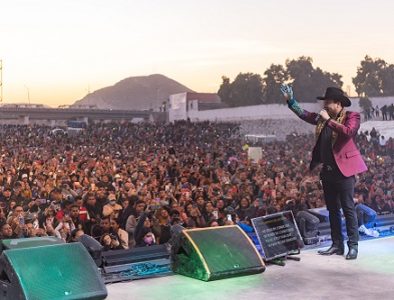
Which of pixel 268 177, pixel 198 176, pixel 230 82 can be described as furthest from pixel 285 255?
pixel 230 82

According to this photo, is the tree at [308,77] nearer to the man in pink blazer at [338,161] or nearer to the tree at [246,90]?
the tree at [246,90]


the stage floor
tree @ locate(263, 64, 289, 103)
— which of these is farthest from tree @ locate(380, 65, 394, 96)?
the stage floor

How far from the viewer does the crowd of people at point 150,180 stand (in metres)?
6.57

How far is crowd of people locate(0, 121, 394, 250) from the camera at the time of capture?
259 inches

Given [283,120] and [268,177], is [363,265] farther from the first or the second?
[283,120]

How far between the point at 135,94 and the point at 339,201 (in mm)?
13243

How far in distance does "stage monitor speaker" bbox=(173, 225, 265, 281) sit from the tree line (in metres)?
10.6

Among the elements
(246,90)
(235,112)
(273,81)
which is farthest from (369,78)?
(235,112)

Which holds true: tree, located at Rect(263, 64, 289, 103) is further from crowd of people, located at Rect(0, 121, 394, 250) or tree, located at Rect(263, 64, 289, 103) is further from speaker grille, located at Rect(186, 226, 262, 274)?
speaker grille, located at Rect(186, 226, 262, 274)

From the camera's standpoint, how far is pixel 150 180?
975 centimetres

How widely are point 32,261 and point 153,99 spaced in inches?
611

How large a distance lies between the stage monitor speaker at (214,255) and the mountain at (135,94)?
9.42 metres

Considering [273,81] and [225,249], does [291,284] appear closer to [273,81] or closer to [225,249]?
[225,249]

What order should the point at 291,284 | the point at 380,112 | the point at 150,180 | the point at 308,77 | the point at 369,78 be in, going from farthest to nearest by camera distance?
the point at 369,78 → the point at 380,112 → the point at 308,77 → the point at 150,180 → the point at 291,284
